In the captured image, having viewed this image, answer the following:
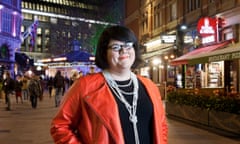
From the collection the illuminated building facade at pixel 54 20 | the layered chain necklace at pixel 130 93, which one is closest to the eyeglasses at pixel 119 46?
the layered chain necklace at pixel 130 93

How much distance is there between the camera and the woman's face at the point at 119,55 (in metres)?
2.80

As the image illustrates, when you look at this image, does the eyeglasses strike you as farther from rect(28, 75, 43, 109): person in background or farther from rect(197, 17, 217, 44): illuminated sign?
rect(197, 17, 217, 44): illuminated sign

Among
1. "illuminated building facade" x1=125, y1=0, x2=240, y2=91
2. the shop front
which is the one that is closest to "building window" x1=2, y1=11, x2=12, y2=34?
"illuminated building facade" x1=125, y1=0, x2=240, y2=91

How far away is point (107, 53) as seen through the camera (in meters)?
2.85

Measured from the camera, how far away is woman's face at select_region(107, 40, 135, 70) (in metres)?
2.80

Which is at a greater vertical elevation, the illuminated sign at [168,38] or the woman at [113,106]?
the illuminated sign at [168,38]

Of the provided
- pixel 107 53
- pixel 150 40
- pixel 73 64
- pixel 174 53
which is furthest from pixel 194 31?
pixel 107 53

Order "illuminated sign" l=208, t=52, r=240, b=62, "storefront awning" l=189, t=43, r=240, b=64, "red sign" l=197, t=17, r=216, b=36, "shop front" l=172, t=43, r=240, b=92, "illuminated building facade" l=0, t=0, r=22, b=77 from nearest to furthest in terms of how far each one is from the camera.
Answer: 1. "illuminated sign" l=208, t=52, r=240, b=62
2. "storefront awning" l=189, t=43, r=240, b=64
3. "shop front" l=172, t=43, r=240, b=92
4. "red sign" l=197, t=17, r=216, b=36
5. "illuminated building facade" l=0, t=0, r=22, b=77

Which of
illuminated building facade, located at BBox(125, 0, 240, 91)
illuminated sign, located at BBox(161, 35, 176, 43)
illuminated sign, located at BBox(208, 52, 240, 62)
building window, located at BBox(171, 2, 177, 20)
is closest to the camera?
illuminated sign, located at BBox(208, 52, 240, 62)

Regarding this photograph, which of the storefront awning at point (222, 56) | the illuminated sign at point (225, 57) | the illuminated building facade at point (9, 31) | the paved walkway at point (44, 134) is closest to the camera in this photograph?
the paved walkway at point (44, 134)

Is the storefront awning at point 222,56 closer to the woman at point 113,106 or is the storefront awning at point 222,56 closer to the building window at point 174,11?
the woman at point 113,106

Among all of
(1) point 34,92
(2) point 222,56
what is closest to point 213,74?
(2) point 222,56

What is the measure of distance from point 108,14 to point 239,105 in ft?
190

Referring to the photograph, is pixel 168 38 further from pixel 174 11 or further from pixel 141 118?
pixel 141 118
